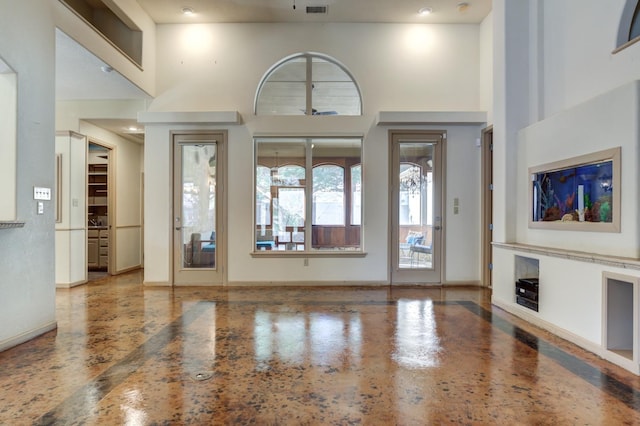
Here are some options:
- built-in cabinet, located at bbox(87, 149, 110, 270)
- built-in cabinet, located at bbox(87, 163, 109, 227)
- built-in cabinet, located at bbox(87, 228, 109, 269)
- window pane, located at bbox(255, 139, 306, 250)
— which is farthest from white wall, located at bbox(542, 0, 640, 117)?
built-in cabinet, located at bbox(87, 163, 109, 227)

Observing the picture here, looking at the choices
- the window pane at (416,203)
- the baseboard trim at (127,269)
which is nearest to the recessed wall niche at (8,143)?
the baseboard trim at (127,269)

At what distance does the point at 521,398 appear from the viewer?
7.21 ft

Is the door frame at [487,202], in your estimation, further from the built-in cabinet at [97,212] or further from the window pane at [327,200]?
the built-in cabinet at [97,212]

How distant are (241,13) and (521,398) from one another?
5910 mm

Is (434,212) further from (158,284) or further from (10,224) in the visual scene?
(10,224)

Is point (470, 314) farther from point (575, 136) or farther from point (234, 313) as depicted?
point (234, 313)

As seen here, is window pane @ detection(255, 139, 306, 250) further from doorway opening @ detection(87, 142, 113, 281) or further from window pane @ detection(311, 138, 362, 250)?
doorway opening @ detection(87, 142, 113, 281)

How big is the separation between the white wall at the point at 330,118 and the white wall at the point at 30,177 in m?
2.13

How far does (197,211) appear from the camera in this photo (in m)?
5.67

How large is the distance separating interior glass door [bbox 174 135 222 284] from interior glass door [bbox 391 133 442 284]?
9.63ft

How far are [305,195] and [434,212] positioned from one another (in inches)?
84.7

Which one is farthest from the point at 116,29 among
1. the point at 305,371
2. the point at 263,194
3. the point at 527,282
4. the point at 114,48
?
the point at 527,282

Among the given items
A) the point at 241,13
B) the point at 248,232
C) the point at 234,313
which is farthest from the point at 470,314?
the point at 241,13

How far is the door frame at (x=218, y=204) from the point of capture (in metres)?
5.58
